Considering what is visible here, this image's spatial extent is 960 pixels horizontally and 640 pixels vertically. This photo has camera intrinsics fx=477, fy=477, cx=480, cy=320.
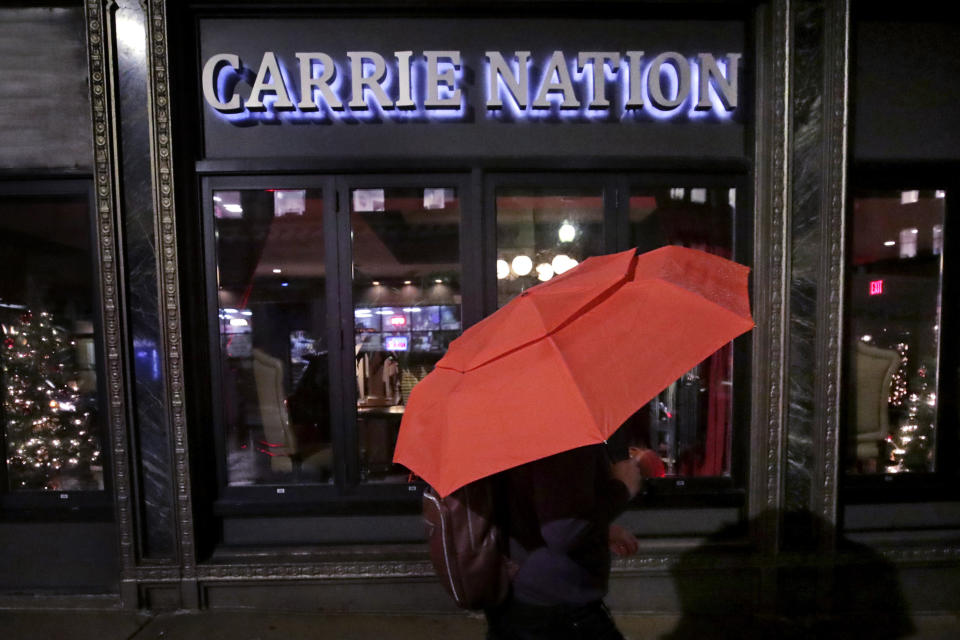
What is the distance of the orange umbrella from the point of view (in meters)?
1.25

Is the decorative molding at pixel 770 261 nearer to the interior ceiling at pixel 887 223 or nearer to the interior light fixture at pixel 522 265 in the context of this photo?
the interior ceiling at pixel 887 223

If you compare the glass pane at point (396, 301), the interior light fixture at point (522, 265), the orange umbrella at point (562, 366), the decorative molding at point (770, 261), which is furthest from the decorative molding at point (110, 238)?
the decorative molding at point (770, 261)

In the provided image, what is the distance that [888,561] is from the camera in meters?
3.80

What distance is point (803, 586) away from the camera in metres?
3.79

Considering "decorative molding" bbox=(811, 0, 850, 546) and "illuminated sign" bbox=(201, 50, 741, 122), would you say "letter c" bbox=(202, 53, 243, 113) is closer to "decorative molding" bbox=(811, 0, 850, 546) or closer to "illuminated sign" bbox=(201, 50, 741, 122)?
"illuminated sign" bbox=(201, 50, 741, 122)

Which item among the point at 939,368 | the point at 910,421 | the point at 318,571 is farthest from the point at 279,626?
the point at 939,368

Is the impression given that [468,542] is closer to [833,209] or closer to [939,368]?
[833,209]

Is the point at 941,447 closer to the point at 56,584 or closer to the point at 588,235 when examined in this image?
the point at 588,235

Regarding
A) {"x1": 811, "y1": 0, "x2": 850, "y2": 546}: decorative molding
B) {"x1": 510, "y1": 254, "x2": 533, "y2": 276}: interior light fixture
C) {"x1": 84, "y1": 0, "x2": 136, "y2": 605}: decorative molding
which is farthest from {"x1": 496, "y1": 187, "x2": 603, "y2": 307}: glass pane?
{"x1": 84, "y1": 0, "x2": 136, "y2": 605}: decorative molding

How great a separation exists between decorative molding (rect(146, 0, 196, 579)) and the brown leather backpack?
116 inches

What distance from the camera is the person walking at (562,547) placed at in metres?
1.61

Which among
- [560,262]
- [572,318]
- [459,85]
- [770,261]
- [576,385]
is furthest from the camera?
[560,262]

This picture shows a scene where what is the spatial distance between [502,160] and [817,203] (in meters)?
2.44

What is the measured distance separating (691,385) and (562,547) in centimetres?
316
